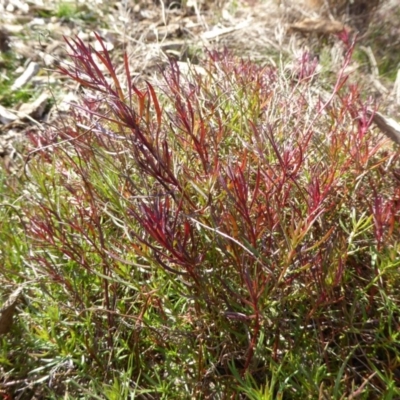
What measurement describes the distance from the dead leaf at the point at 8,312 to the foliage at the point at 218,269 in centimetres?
7

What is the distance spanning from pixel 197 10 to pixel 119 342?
352 centimetres

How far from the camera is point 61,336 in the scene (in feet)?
6.61

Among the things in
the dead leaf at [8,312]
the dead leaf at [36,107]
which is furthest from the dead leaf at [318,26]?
the dead leaf at [8,312]

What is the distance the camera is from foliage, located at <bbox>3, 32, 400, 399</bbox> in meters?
1.66

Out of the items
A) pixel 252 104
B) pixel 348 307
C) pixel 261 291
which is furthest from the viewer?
pixel 252 104

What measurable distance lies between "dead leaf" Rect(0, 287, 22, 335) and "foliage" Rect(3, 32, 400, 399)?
2.8 inches

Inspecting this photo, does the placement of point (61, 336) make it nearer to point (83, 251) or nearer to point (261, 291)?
point (83, 251)

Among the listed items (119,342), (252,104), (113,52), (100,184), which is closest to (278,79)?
(252,104)

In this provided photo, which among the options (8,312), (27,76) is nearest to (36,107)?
(27,76)

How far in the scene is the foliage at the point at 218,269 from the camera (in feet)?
5.44

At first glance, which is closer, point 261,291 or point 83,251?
point 261,291

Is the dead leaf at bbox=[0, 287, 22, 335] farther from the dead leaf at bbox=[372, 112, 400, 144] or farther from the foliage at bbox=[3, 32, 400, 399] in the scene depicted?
the dead leaf at bbox=[372, 112, 400, 144]

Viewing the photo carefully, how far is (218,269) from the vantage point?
1899 millimetres

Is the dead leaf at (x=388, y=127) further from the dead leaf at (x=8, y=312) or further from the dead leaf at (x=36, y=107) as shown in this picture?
the dead leaf at (x=36, y=107)
